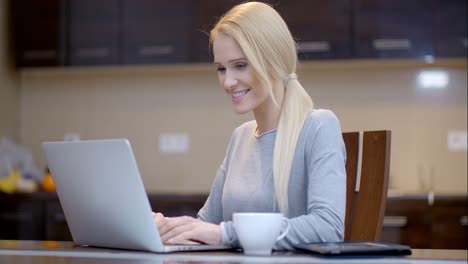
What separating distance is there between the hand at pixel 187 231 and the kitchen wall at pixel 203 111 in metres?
2.82

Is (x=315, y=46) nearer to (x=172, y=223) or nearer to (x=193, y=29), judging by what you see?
(x=193, y=29)

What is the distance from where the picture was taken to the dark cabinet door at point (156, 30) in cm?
437

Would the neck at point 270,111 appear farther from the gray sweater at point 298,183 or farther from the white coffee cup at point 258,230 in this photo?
the white coffee cup at point 258,230

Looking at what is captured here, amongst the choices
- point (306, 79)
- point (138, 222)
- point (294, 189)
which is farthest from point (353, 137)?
point (306, 79)

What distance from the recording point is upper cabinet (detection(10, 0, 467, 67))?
13.4 feet

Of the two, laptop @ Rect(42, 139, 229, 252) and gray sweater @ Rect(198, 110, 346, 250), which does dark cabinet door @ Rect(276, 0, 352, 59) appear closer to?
gray sweater @ Rect(198, 110, 346, 250)

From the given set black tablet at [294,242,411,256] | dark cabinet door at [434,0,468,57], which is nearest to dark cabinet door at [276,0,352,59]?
dark cabinet door at [434,0,468,57]

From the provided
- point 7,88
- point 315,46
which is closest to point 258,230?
point 315,46

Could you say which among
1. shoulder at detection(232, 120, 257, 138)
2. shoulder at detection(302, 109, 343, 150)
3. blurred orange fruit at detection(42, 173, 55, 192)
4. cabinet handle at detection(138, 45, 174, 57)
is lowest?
blurred orange fruit at detection(42, 173, 55, 192)

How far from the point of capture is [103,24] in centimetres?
448

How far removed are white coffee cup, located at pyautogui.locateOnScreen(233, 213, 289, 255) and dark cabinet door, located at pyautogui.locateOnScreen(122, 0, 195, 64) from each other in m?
3.01

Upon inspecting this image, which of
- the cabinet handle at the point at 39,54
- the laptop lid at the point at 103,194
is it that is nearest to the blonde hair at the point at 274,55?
the laptop lid at the point at 103,194

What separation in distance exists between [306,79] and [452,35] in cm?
89

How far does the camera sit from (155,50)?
4402 mm
